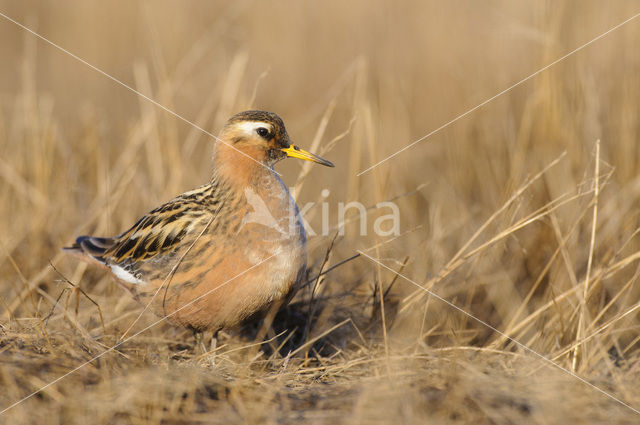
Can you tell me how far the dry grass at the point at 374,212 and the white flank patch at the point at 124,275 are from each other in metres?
0.28

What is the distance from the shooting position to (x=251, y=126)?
13.8ft

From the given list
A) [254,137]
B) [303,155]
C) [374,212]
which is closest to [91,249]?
[254,137]

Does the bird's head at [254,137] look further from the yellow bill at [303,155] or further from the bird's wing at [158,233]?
the bird's wing at [158,233]

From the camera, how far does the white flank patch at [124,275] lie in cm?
414

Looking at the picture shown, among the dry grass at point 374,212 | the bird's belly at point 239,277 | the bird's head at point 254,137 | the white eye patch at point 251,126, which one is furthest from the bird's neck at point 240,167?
the dry grass at point 374,212

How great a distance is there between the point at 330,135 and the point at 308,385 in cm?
522

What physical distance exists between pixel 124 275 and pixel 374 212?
2262 millimetres

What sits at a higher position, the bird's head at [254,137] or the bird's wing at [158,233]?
the bird's head at [254,137]

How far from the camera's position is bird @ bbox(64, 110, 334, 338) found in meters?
3.77

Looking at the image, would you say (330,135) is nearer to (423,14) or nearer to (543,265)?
(423,14)

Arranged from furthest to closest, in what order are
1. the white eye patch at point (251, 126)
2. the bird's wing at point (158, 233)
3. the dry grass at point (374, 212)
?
the white eye patch at point (251, 126) → the bird's wing at point (158, 233) → the dry grass at point (374, 212)

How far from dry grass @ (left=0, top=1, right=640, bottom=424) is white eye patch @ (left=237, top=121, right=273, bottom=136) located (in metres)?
0.48

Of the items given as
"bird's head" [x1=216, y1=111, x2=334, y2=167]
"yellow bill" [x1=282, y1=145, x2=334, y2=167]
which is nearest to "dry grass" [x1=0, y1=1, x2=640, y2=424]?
"yellow bill" [x1=282, y1=145, x2=334, y2=167]

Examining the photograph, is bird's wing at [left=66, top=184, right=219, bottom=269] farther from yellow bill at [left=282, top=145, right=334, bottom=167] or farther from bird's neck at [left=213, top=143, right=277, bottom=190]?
yellow bill at [left=282, top=145, right=334, bottom=167]
